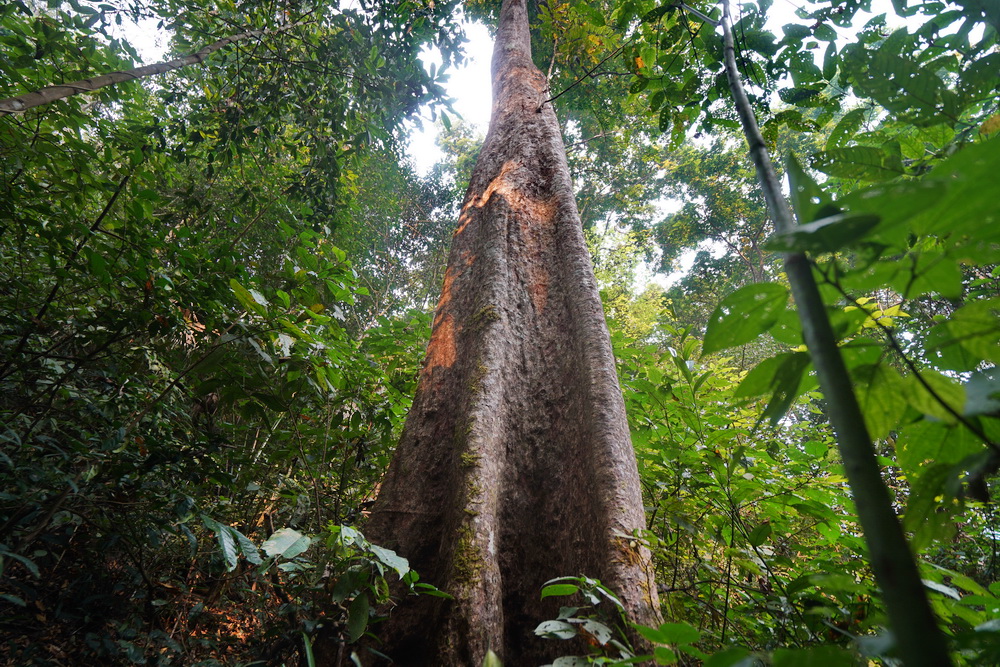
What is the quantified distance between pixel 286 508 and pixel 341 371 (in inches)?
51.2

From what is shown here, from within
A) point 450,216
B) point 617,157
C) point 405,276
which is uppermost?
point 617,157

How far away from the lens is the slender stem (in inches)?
8.6

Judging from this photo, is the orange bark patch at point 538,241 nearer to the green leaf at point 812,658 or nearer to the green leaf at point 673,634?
the green leaf at point 673,634

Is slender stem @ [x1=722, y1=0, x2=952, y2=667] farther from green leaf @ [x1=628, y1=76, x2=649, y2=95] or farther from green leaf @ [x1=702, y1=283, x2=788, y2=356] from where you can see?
green leaf @ [x1=628, y1=76, x2=649, y2=95]

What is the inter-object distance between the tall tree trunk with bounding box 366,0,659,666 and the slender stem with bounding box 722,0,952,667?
0.98 m

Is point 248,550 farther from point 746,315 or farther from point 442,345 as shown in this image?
point 746,315

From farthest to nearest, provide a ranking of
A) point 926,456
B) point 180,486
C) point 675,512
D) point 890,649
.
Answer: point 180,486 → point 675,512 → point 926,456 → point 890,649

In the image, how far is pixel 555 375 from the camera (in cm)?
180

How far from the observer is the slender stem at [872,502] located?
22 cm

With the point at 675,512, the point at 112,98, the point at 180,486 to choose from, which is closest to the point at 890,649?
the point at 675,512

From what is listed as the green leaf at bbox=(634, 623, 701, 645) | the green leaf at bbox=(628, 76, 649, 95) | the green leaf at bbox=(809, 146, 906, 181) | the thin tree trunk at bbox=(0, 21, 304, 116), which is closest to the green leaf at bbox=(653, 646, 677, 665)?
the green leaf at bbox=(634, 623, 701, 645)

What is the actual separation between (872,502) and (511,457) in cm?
136

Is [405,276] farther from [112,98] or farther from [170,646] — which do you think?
[170,646]

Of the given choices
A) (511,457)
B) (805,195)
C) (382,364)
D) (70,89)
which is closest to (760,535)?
(511,457)
